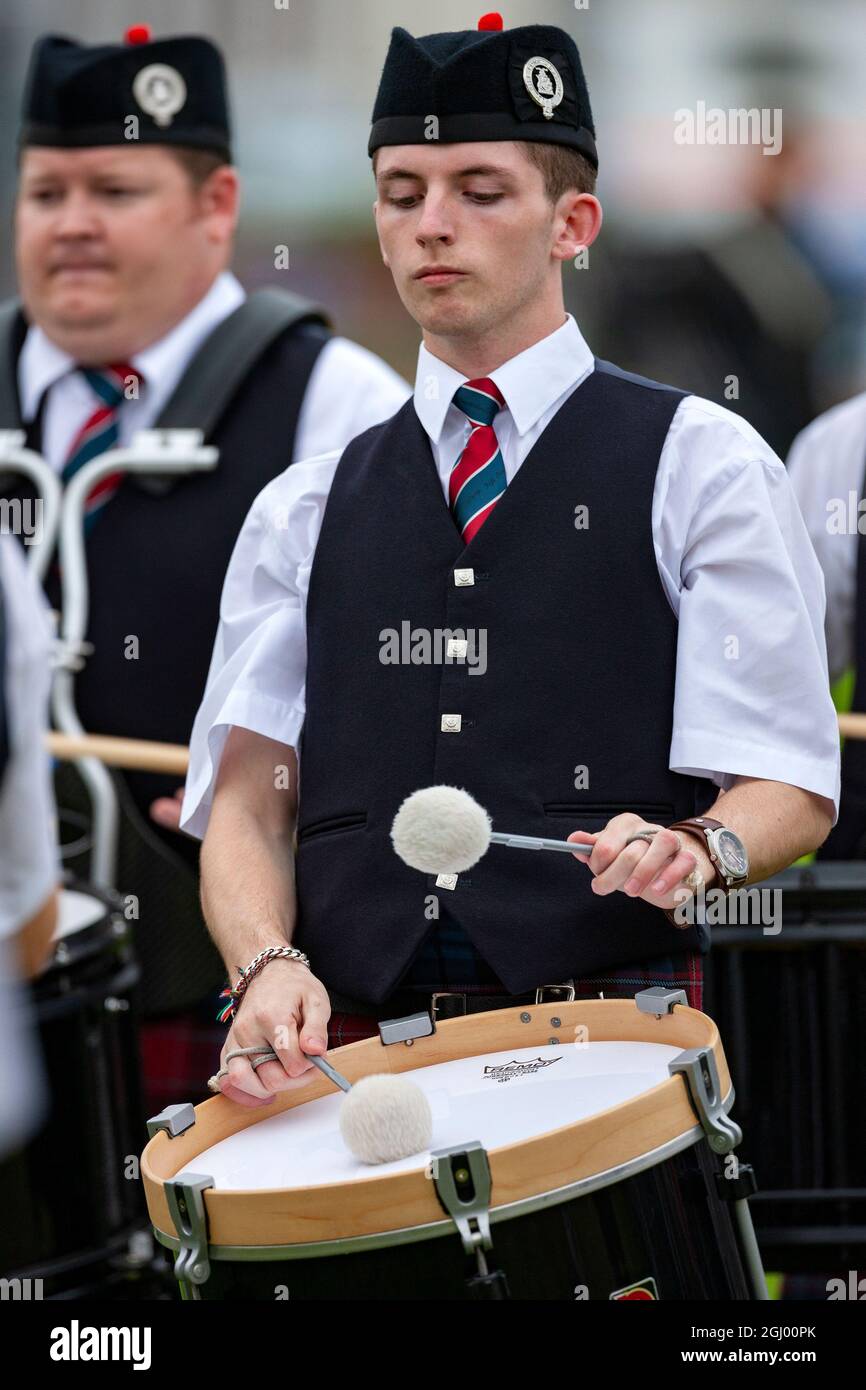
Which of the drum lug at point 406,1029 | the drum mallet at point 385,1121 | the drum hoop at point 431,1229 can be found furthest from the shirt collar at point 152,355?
the drum hoop at point 431,1229

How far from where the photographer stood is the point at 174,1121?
2172 mm

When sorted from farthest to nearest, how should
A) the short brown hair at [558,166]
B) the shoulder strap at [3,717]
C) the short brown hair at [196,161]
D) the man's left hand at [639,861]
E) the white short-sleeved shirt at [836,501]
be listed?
the short brown hair at [196,161] → the white short-sleeved shirt at [836,501] → the short brown hair at [558,166] → the man's left hand at [639,861] → the shoulder strap at [3,717]

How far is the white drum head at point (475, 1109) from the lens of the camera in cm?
208

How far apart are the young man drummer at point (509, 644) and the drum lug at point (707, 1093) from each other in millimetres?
220

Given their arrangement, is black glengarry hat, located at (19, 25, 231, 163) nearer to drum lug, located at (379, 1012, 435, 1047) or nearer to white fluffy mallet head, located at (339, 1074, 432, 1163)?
drum lug, located at (379, 1012, 435, 1047)

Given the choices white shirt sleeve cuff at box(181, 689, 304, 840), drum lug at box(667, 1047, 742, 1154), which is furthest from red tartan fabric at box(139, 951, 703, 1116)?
drum lug at box(667, 1047, 742, 1154)

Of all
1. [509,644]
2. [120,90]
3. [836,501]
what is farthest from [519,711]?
[120,90]

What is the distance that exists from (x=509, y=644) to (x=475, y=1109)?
50 cm

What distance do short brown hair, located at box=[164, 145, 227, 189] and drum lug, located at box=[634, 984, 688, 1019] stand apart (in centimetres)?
245

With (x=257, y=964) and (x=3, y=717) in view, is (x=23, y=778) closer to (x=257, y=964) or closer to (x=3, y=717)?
(x=3, y=717)

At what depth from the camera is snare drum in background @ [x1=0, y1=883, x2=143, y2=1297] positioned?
3.19 meters

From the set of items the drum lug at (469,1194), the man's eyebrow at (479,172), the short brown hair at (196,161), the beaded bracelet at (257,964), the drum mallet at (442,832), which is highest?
the short brown hair at (196,161)

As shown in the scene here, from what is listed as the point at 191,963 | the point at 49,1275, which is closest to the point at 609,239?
the point at 191,963

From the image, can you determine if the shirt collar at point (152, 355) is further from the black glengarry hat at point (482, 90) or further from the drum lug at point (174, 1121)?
the drum lug at point (174, 1121)
